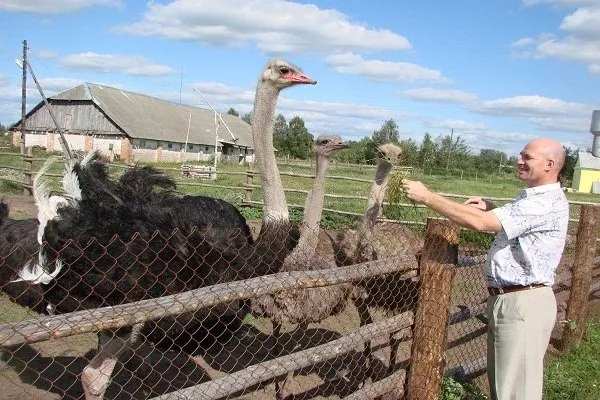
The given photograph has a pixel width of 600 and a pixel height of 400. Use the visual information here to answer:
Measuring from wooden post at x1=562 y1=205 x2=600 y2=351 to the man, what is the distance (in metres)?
2.59

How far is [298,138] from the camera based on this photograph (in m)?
51.6

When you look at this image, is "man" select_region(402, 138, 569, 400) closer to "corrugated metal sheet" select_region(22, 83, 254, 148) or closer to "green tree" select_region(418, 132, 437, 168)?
"green tree" select_region(418, 132, 437, 168)

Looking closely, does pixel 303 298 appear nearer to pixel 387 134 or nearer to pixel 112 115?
pixel 387 134

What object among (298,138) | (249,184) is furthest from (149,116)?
(249,184)

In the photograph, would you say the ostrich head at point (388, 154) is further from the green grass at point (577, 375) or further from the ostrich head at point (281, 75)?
the green grass at point (577, 375)

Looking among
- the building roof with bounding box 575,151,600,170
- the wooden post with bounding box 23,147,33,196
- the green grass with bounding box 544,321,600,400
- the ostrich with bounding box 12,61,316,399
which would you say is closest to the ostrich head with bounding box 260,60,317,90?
the ostrich with bounding box 12,61,316,399

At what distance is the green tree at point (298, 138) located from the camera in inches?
1979

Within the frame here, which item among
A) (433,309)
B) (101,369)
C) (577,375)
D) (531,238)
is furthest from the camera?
(577,375)

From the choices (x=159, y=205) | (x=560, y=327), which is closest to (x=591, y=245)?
(x=560, y=327)

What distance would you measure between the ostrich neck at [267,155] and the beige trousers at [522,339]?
5.92 ft

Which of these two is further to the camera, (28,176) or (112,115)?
(112,115)

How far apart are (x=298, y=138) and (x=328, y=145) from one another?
1842 inches

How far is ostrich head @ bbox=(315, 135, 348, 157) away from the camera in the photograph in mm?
5035

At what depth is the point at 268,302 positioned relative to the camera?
419 centimetres
